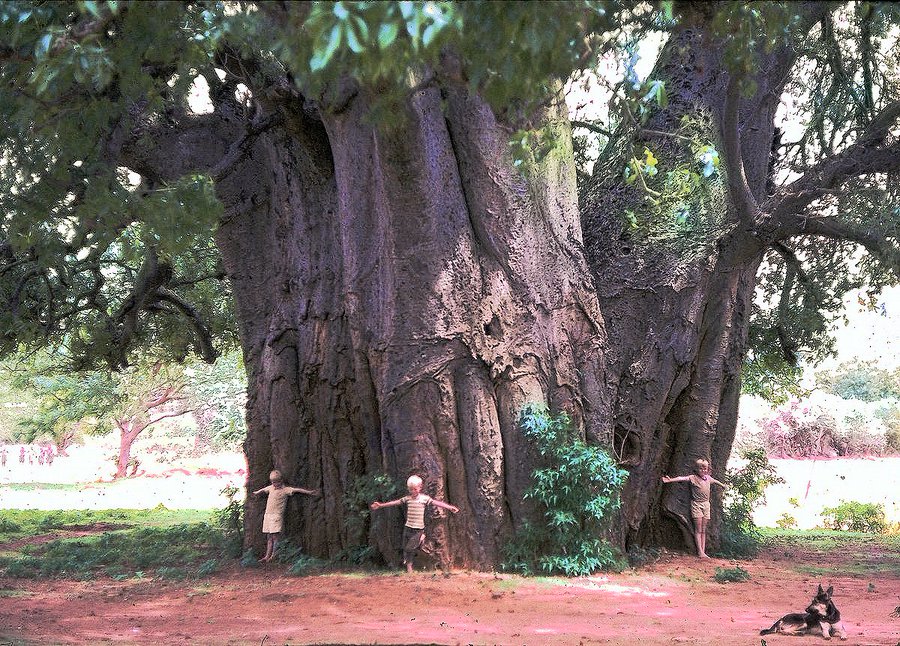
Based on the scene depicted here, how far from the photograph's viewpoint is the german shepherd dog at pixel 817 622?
614cm

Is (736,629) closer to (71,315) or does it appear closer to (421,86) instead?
(421,86)

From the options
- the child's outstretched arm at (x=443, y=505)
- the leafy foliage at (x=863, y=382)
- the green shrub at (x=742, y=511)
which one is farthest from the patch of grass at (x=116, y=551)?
the leafy foliage at (x=863, y=382)

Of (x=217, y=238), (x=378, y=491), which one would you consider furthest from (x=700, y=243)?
(x=217, y=238)

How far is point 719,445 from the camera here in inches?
470

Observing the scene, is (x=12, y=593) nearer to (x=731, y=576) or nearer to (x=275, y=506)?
(x=275, y=506)

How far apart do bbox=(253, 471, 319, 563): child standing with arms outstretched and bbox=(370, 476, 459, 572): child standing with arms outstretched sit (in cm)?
142

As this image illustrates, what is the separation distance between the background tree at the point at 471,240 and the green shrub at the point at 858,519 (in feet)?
19.3

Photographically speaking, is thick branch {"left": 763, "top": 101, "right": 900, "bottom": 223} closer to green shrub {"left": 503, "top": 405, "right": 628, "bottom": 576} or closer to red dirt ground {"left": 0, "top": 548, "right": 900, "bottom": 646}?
green shrub {"left": 503, "top": 405, "right": 628, "bottom": 576}

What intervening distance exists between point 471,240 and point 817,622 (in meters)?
4.95

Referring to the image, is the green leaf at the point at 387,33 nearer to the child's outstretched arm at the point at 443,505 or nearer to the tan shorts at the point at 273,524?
the child's outstretched arm at the point at 443,505

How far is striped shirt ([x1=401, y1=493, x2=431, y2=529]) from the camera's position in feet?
29.6

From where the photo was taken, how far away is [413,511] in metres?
9.03

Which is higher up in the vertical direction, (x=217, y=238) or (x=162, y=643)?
(x=217, y=238)

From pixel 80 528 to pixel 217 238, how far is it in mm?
7104
